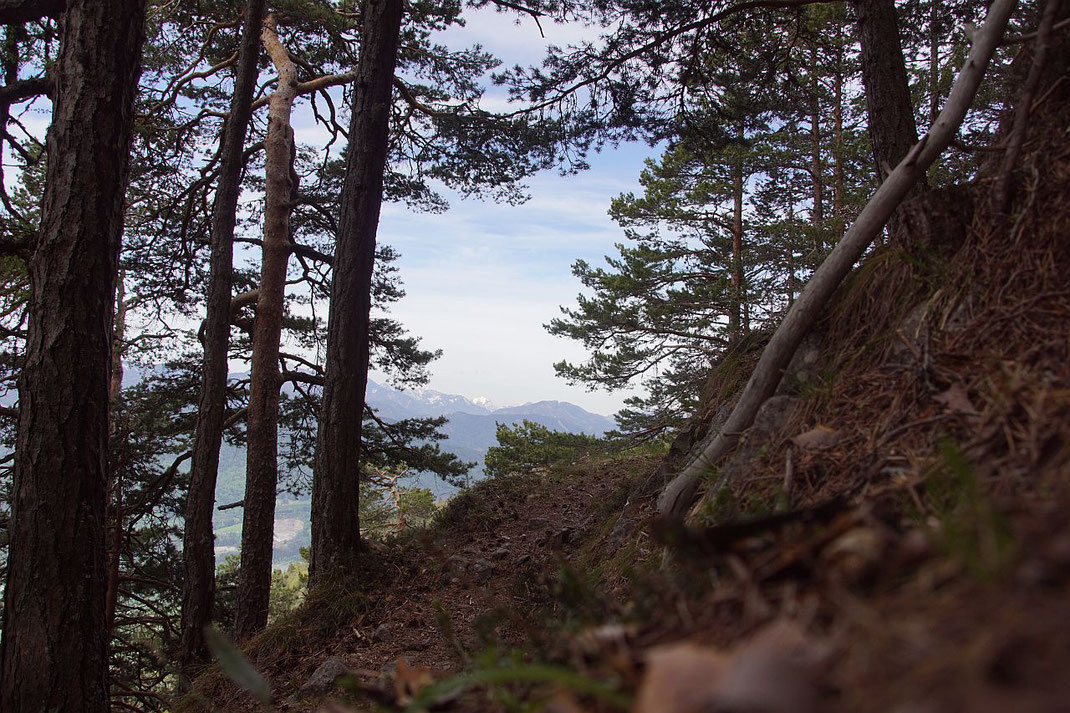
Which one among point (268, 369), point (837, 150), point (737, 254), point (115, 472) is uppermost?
point (837, 150)

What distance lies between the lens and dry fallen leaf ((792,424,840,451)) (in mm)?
1859

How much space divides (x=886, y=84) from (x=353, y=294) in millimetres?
5358

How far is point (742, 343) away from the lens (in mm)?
3854

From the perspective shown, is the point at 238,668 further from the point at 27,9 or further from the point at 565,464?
the point at 565,464

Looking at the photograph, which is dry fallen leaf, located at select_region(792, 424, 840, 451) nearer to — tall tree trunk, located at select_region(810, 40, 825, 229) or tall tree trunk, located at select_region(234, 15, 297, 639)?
tall tree trunk, located at select_region(234, 15, 297, 639)

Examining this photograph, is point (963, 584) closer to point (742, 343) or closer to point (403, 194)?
point (742, 343)

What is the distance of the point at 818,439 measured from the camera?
1.90 m

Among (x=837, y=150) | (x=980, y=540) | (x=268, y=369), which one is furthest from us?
(x=837, y=150)

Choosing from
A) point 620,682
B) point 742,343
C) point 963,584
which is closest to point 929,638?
point 963,584

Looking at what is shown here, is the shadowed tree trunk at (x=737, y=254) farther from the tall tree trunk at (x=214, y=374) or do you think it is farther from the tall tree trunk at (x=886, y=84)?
the tall tree trunk at (x=214, y=374)

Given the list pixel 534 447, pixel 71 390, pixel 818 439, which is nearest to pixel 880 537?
pixel 818 439

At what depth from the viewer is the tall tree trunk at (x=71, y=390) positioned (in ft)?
11.0

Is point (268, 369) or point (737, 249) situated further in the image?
point (737, 249)

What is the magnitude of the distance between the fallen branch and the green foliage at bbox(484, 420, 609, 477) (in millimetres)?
12471
